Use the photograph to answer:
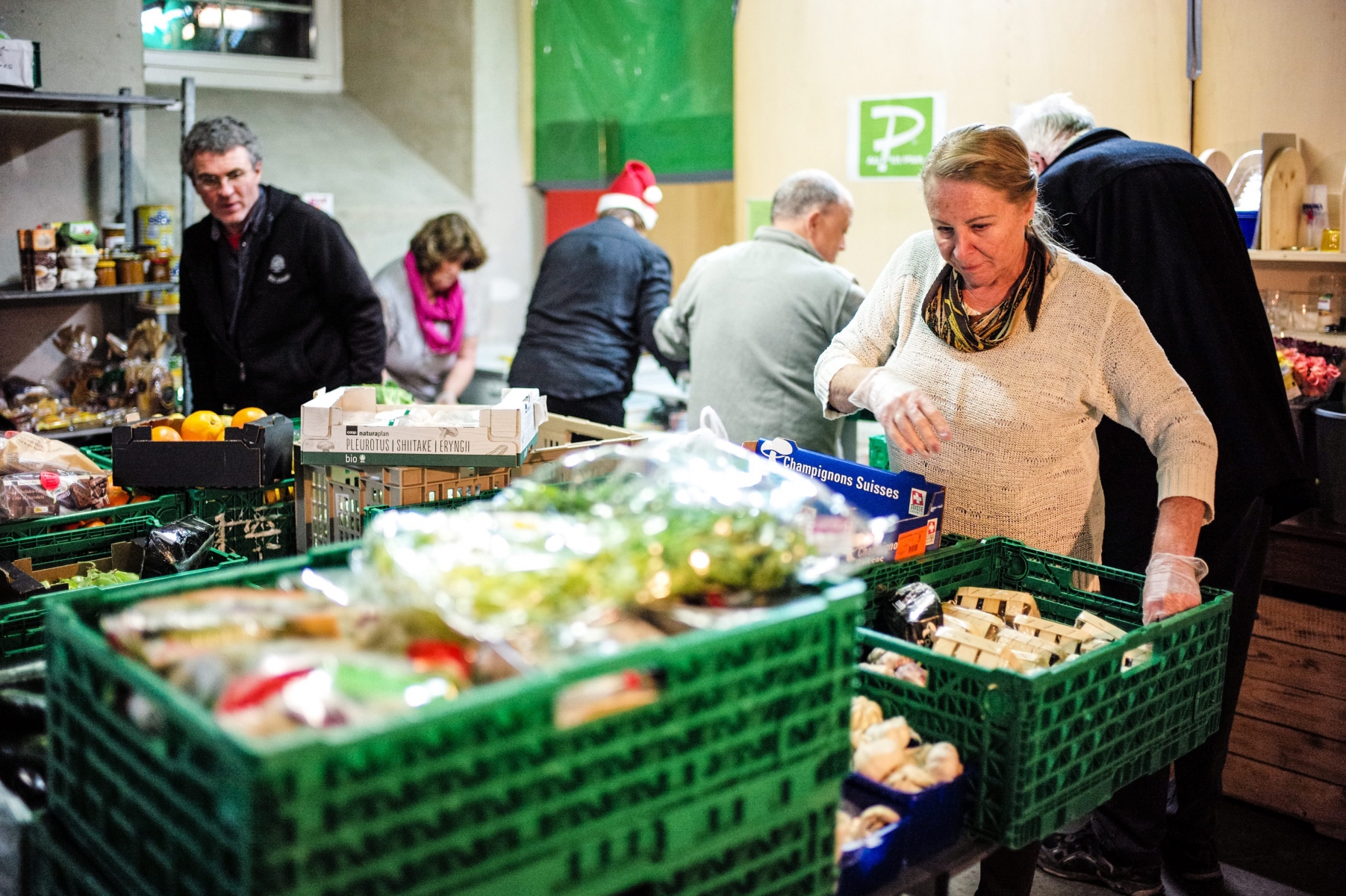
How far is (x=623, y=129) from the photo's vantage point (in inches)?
238

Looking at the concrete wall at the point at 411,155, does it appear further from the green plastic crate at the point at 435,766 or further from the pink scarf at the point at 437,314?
the green plastic crate at the point at 435,766

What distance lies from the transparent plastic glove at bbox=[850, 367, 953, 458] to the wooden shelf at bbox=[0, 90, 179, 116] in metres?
3.45

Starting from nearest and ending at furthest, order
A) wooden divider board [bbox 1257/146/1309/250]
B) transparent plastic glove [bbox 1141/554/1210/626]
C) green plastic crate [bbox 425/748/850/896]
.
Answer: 1. green plastic crate [bbox 425/748/850/896]
2. transparent plastic glove [bbox 1141/554/1210/626]
3. wooden divider board [bbox 1257/146/1309/250]

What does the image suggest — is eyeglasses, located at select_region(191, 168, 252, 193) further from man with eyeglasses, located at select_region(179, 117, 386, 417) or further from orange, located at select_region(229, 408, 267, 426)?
orange, located at select_region(229, 408, 267, 426)

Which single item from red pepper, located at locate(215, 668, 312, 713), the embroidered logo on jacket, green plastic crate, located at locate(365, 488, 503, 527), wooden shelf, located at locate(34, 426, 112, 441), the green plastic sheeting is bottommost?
wooden shelf, located at locate(34, 426, 112, 441)

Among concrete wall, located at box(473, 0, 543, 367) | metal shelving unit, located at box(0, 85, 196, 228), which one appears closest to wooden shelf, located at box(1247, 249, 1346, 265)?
concrete wall, located at box(473, 0, 543, 367)

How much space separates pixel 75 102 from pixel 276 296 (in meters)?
1.35

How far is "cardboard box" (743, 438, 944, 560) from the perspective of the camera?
6.43 feet

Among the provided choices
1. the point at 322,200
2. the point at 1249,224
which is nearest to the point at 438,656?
the point at 1249,224

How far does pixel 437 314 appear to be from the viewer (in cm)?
491

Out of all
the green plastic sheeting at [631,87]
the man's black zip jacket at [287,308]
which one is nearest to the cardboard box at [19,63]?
the man's black zip jacket at [287,308]

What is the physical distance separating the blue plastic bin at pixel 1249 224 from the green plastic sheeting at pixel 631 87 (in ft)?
8.58

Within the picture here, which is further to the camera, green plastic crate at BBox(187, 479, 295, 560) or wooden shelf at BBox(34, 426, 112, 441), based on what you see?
wooden shelf at BBox(34, 426, 112, 441)

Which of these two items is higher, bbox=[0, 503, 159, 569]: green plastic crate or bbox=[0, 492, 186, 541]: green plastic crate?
bbox=[0, 492, 186, 541]: green plastic crate
